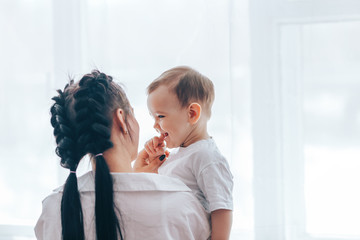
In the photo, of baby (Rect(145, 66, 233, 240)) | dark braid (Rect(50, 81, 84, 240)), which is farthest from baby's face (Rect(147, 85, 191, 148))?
dark braid (Rect(50, 81, 84, 240))

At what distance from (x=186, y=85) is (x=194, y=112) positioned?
7cm

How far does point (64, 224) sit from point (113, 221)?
0.32ft

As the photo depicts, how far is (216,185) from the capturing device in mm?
927

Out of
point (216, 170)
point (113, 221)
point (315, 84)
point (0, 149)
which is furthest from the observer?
point (0, 149)

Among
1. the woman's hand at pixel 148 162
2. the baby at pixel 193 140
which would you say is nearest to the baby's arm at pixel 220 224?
the baby at pixel 193 140

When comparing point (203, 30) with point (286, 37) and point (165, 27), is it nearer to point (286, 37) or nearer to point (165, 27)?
point (165, 27)

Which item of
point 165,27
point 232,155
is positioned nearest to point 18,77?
point 165,27

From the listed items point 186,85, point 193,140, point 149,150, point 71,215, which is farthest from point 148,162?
point 71,215

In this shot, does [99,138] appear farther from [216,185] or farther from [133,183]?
[216,185]

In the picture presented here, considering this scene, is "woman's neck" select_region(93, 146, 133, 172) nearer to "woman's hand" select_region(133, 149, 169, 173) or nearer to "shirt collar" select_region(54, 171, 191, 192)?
"shirt collar" select_region(54, 171, 191, 192)

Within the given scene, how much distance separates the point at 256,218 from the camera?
4.10 feet

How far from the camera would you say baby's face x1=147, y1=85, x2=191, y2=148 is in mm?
992

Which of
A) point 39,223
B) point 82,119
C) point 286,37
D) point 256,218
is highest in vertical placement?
point 286,37

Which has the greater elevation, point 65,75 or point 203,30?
point 203,30
